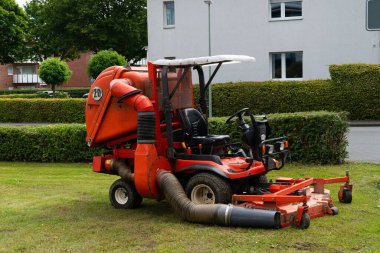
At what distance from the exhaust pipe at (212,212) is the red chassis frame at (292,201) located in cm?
22

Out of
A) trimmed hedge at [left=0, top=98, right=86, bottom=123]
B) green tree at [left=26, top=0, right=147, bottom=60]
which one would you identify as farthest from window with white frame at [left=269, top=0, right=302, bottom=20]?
green tree at [left=26, top=0, right=147, bottom=60]

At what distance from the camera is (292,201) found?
7.12 m

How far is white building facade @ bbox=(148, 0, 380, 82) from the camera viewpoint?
1081 inches

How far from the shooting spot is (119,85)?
8148mm

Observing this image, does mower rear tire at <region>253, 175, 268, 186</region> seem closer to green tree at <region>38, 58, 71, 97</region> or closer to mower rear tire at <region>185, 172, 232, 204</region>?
mower rear tire at <region>185, 172, 232, 204</region>

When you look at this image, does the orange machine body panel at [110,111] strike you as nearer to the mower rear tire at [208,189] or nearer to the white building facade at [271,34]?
the mower rear tire at [208,189]

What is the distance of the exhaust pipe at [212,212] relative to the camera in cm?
688

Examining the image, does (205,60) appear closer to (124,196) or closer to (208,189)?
(208,189)

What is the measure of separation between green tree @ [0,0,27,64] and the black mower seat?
4502 centimetres

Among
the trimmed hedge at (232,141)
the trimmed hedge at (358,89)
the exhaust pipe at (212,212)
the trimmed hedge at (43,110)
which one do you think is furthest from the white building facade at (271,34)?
the exhaust pipe at (212,212)

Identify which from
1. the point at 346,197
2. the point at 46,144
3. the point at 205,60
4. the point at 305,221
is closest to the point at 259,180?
the point at 346,197

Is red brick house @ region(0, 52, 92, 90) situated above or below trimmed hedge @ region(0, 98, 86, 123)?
above

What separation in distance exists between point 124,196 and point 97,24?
39.3 m

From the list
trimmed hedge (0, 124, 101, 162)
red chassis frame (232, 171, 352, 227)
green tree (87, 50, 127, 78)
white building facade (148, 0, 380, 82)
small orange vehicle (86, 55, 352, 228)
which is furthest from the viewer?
green tree (87, 50, 127, 78)
